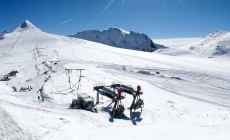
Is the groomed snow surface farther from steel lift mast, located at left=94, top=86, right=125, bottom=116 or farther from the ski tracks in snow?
steel lift mast, located at left=94, top=86, right=125, bottom=116

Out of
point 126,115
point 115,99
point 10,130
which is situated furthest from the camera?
point 126,115

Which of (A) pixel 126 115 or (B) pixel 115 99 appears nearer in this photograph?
(B) pixel 115 99

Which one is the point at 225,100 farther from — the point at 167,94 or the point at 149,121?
the point at 149,121

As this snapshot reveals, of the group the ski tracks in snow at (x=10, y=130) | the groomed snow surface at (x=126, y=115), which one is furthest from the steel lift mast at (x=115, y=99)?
the ski tracks in snow at (x=10, y=130)

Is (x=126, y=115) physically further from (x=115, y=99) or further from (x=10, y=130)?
(x=10, y=130)

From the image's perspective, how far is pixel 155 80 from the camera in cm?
5728

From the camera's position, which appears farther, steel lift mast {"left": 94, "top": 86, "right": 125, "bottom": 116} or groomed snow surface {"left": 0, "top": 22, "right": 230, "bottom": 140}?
steel lift mast {"left": 94, "top": 86, "right": 125, "bottom": 116}

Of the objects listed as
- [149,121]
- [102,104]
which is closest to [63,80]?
[102,104]

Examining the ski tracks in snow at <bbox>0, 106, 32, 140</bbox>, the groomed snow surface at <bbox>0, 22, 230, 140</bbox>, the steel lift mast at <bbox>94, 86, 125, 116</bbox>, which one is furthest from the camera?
the steel lift mast at <bbox>94, 86, 125, 116</bbox>

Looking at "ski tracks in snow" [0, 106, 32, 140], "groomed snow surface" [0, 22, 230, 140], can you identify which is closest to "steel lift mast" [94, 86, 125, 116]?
"groomed snow surface" [0, 22, 230, 140]

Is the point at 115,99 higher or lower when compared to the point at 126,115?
higher

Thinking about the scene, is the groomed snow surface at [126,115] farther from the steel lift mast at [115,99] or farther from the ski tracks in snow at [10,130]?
the steel lift mast at [115,99]

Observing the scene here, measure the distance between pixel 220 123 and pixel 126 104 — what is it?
1169cm

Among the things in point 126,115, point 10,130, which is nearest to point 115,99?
point 126,115
